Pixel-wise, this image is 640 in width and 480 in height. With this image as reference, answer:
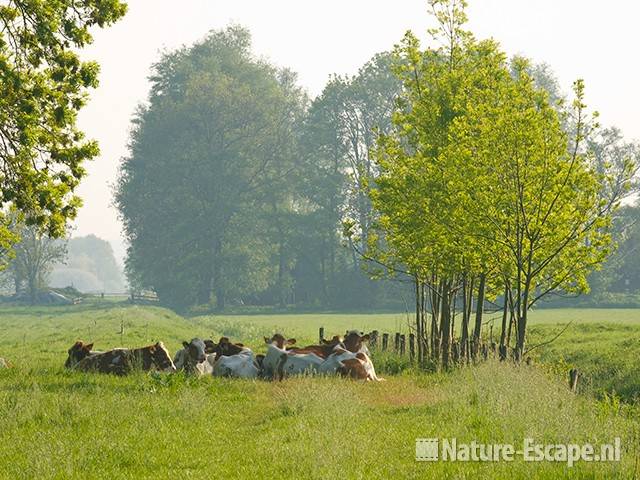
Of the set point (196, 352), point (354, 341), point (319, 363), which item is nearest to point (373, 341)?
point (354, 341)

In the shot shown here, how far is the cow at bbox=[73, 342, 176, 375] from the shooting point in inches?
906

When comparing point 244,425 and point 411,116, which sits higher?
point 411,116

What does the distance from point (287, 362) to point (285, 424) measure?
28.0 ft

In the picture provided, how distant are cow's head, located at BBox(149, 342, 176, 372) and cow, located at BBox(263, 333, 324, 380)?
2661 mm

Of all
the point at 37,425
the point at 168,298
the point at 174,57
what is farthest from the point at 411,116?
the point at 174,57

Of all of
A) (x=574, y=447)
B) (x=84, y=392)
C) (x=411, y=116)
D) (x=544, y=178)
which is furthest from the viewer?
(x=411, y=116)

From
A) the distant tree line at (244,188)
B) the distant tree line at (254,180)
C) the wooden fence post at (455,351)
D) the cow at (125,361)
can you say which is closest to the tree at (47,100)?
the cow at (125,361)

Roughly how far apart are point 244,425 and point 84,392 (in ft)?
16.4

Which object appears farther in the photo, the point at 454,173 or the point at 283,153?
the point at 283,153

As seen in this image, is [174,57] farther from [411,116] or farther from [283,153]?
[411,116]

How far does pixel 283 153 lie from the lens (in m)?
92.9

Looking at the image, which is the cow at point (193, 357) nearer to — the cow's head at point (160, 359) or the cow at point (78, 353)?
the cow's head at point (160, 359)

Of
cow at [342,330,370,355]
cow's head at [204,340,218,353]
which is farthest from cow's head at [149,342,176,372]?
cow at [342,330,370,355]

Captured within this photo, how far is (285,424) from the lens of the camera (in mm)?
14633
